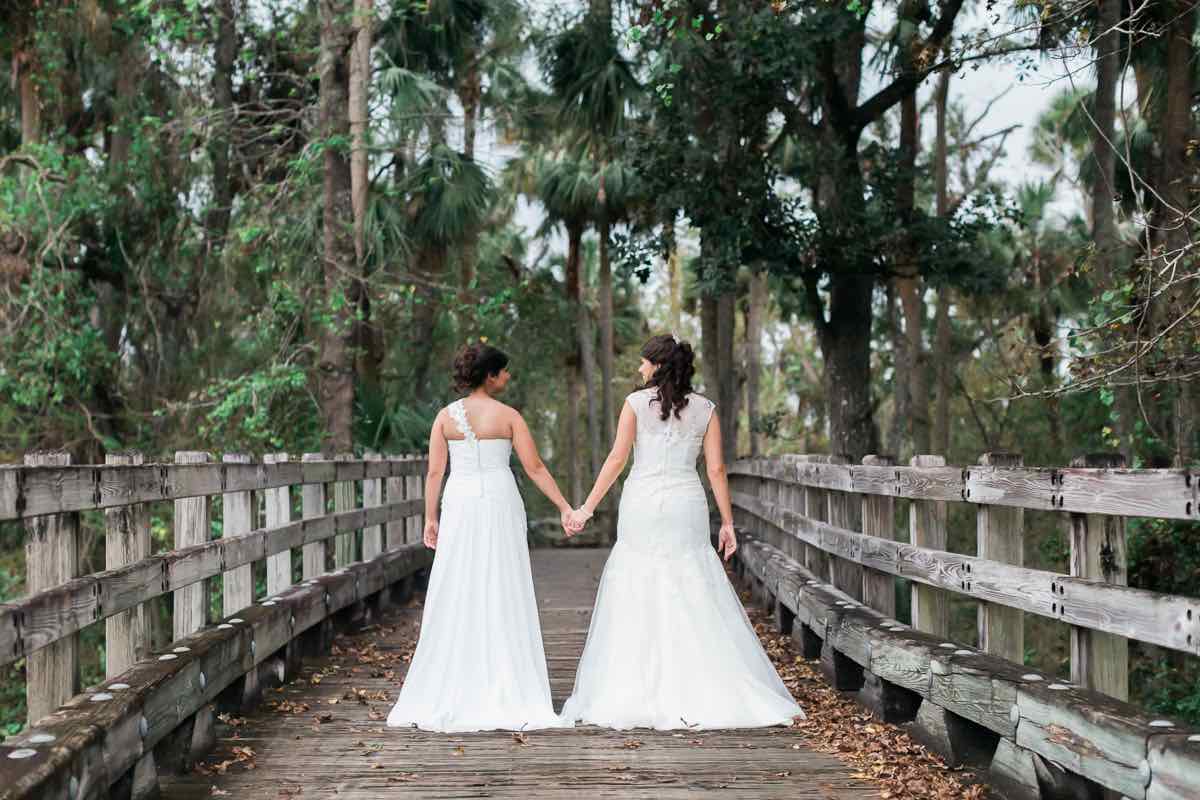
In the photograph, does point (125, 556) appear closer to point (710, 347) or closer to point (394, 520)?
point (394, 520)

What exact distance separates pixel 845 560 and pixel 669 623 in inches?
68.2

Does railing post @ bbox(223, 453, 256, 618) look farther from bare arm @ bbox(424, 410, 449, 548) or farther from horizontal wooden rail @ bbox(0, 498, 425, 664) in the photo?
bare arm @ bbox(424, 410, 449, 548)

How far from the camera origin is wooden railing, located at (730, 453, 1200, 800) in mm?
4277

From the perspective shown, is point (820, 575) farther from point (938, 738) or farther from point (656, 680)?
point (938, 738)

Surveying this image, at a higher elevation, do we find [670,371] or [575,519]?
[670,371]

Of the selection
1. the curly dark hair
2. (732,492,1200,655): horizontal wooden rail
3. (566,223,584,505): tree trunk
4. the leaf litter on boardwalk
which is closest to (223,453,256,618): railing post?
the curly dark hair

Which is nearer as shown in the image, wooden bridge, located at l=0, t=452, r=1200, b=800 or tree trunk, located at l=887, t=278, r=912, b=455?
wooden bridge, located at l=0, t=452, r=1200, b=800

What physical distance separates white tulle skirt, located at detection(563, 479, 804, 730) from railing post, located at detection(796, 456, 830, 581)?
206 centimetres

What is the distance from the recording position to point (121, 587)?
5531 millimetres

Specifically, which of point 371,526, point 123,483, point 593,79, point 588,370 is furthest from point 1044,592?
point 588,370

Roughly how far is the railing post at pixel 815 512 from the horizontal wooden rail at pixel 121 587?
3.68m

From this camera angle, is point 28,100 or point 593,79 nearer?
point 28,100

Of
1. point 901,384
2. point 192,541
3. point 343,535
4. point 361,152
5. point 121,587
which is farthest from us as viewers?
point 901,384

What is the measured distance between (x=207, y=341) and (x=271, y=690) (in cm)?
1584
